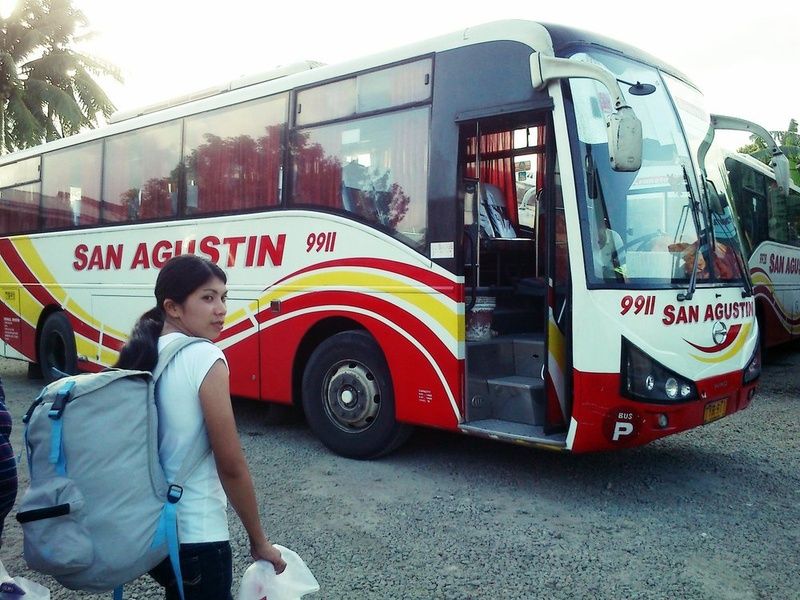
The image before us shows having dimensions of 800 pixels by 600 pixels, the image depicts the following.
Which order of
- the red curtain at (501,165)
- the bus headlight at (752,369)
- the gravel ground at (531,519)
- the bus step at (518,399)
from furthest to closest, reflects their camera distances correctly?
1. the red curtain at (501,165)
2. the bus headlight at (752,369)
3. the bus step at (518,399)
4. the gravel ground at (531,519)

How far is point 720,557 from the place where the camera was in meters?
4.15

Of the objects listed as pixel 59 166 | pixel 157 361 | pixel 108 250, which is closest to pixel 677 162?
pixel 157 361

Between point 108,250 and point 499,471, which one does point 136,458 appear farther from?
point 108,250

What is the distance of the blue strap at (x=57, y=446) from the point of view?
1926 millimetres

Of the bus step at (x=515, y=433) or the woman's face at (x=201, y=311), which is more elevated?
the woman's face at (x=201, y=311)

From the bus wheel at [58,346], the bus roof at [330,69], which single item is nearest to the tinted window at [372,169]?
the bus roof at [330,69]

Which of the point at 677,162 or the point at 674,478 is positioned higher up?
the point at 677,162

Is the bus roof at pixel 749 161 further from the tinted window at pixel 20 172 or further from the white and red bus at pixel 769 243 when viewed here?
the tinted window at pixel 20 172

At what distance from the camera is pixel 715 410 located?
5273 mm

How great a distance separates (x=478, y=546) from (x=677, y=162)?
3031 mm

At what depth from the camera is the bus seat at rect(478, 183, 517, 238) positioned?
6.63m

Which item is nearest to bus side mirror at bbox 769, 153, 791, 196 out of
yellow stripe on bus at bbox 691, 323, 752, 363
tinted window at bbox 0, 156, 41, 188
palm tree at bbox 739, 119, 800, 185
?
yellow stripe on bus at bbox 691, 323, 752, 363

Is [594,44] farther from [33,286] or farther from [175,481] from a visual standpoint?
[33,286]

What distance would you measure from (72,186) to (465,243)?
601cm
